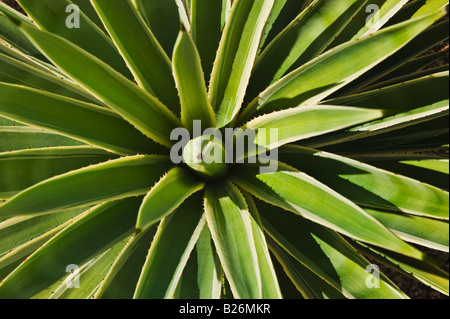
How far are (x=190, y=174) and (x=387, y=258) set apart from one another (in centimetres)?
67

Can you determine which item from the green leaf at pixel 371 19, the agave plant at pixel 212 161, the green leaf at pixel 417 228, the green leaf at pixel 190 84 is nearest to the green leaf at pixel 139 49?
the agave plant at pixel 212 161

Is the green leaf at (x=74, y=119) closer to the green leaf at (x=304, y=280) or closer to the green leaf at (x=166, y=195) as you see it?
the green leaf at (x=166, y=195)

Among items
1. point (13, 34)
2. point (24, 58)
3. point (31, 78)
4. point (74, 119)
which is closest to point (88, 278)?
point (74, 119)

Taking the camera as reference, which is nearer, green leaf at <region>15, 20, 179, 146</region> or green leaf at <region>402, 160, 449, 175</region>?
green leaf at <region>15, 20, 179, 146</region>

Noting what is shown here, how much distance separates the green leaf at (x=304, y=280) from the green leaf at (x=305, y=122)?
379 millimetres

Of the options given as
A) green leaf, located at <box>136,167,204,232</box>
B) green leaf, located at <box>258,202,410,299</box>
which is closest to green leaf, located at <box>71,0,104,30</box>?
green leaf, located at <box>136,167,204,232</box>

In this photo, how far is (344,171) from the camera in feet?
3.31

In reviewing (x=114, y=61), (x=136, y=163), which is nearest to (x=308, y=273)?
(x=136, y=163)

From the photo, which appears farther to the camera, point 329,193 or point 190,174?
point 190,174

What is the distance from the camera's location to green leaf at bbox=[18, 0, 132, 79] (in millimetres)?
1047

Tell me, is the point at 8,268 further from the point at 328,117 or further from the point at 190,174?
the point at 328,117

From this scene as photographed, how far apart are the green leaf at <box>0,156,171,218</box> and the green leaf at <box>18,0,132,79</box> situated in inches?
13.6

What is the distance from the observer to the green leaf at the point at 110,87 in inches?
34.5

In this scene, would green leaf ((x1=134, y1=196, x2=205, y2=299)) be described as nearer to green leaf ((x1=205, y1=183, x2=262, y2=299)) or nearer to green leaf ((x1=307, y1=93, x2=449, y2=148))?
green leaf ((x1=205, y1=183, x2=262, y2=299))
